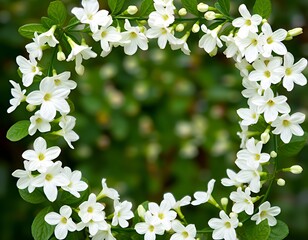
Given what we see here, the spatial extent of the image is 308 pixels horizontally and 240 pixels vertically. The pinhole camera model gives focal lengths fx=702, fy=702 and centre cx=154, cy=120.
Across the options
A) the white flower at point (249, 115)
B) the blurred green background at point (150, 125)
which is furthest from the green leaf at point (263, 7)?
the blurred green background at point (150, 125)

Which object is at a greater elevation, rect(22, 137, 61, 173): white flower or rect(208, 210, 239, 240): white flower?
rect(22, 137, 61, 173): white flower

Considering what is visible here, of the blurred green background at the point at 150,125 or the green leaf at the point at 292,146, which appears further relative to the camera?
the blurred green background at the point at 150,125

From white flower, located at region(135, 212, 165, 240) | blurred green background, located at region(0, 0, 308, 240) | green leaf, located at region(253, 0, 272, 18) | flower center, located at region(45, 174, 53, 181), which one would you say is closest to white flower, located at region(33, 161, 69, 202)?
flower center, located at region(45, 174, 53, 181)

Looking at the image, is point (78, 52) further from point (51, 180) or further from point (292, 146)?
point (292, 146)

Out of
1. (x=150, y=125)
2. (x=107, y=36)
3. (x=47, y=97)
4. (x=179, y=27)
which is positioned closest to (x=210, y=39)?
(x=179, y=27)

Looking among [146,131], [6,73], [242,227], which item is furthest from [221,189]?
[242,227]

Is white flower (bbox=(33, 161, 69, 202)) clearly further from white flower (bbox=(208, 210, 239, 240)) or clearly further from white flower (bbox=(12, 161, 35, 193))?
white flower (bbox=(208, 210, 239, 240))

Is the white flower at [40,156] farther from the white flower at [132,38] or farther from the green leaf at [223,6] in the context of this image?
the green leaf at [223,6]
